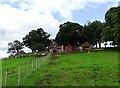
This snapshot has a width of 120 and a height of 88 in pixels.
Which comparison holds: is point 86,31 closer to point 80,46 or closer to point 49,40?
point 80,46

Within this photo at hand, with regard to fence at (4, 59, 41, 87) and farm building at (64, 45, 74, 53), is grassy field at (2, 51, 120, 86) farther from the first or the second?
farm building at (64, 45, 74, 53)

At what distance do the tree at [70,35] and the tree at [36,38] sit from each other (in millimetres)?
12880

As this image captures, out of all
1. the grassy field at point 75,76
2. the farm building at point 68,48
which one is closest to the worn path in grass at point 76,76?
the grassy field at point 75,76

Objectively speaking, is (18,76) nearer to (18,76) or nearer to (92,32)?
(18,76)

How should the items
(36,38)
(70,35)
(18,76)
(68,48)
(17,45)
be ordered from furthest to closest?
(17,45) < (36,38) < (68,48) < (70,35) < (18,76)

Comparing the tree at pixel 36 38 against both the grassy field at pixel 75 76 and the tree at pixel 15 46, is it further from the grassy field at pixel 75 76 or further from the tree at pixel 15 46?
the grassy field at pixel 75 76

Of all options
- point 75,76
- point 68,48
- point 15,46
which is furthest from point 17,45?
point 75,76

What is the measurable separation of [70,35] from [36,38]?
21.9 meters

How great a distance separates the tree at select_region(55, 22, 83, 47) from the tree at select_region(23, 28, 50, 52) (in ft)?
42.3

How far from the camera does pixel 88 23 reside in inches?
4574

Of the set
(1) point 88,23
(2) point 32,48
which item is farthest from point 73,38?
(2) point 32,48

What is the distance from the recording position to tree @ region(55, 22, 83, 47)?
4331 inches

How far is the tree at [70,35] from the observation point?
11000cm

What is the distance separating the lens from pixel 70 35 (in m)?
109
